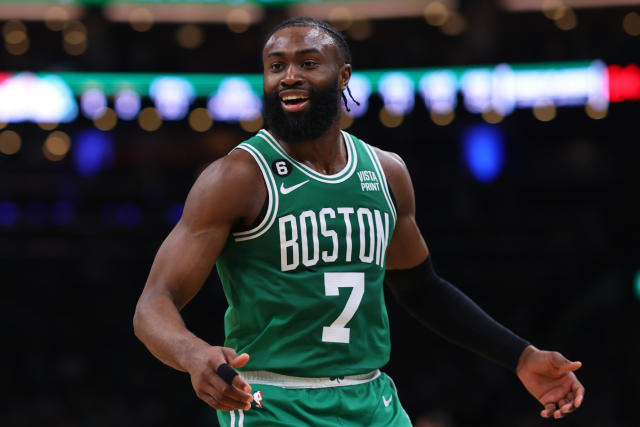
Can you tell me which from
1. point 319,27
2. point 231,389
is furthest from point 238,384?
point 319,27

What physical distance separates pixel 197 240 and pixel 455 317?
1412 millimetres

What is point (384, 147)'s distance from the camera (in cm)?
2100

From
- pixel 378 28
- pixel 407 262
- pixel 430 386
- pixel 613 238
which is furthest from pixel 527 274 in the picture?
pixel 407 262

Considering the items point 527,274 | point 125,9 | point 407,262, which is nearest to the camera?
point 407,262

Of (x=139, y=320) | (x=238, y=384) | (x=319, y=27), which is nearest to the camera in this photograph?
(x=238, y=384)

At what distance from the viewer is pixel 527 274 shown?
2097 cm

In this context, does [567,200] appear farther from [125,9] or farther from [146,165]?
[125,9]

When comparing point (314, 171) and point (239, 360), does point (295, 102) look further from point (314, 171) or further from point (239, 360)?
point (239, 360)

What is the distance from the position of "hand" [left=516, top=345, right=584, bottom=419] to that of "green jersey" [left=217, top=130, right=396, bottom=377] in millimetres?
699

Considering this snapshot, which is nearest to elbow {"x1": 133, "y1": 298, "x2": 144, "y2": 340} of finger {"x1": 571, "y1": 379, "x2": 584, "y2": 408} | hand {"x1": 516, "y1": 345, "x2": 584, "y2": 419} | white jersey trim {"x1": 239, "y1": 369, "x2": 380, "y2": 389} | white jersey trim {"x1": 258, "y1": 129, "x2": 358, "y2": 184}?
white jersey trim {"x1": 239, "y1": 369, "x2": 380, "y2": 389}

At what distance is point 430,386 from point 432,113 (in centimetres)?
562

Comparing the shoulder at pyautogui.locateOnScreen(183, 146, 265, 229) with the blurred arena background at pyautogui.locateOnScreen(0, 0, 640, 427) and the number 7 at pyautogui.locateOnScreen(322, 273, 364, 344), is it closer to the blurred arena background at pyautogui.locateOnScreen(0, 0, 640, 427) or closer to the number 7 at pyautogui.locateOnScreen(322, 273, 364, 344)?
the number 7 at pyautogui.locateOnScreen(322, 273, 364, 344)

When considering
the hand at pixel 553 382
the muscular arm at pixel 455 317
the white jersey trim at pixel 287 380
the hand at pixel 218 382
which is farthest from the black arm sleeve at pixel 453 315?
the hand at pixel 218 382

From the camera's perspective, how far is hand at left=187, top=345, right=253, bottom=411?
2.87 m
